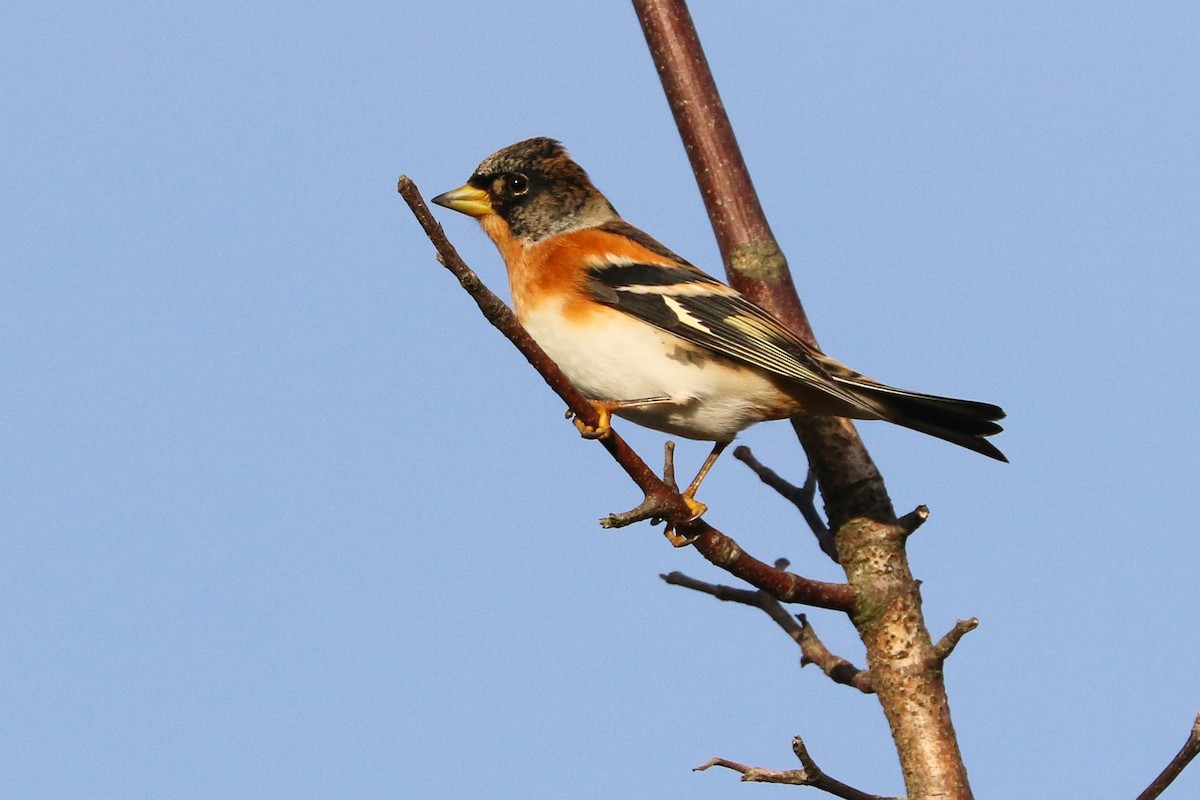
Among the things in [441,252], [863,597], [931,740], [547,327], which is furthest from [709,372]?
[441,252]

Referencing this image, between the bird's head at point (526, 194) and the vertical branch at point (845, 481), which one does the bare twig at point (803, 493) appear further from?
the bird's head at point (526, 194)

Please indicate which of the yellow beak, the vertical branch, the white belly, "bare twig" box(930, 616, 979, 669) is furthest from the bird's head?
"bare twig" box(930, 616, 979, 669)

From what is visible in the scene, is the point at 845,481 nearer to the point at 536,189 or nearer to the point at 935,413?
the point at 935,413

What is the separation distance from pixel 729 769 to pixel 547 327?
8.30 feet

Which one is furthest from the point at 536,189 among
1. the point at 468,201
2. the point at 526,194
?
the point at 468,201

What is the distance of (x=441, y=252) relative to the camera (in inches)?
154

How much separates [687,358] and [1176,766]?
2797 millimetres

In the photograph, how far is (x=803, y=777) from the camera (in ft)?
14.6

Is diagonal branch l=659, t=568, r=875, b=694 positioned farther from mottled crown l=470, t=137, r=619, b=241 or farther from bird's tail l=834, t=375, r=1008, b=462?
mottled crown l=470, t=137, r=619, b=241

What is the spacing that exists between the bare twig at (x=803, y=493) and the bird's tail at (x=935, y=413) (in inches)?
18.5

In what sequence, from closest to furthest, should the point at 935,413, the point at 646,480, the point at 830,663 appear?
1. the point at 646,480
2. the point at 830,663
3. the point at 935,413

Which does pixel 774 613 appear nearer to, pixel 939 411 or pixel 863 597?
pixel 863 597

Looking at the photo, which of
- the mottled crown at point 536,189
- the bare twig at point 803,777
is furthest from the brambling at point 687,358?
the bare twig at point 803,777

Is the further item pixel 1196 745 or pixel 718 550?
pixel 718 550
